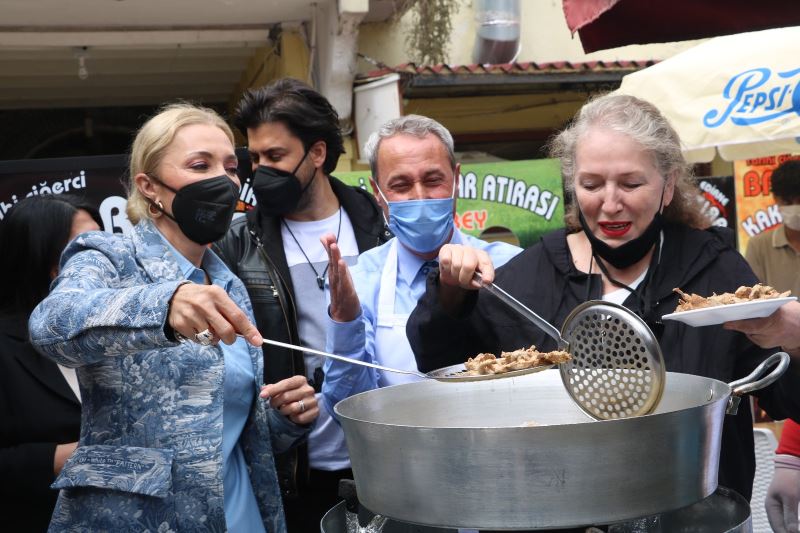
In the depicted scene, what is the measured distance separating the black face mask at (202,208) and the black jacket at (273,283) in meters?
0.48

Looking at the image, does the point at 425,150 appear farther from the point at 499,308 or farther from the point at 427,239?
the point at 499,308

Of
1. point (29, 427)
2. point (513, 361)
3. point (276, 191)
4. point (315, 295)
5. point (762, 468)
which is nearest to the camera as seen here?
point (513, 361)

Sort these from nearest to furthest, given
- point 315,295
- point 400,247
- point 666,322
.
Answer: point 666,322 < point 400,247 < point 315,295

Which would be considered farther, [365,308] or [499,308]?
[365,308]

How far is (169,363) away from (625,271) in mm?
1192

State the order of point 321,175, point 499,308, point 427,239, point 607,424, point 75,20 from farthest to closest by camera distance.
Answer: point 75,20 < point 321,175 < point 427,239 < point 499,308 < point 607,424

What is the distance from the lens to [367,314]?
301 centimetres

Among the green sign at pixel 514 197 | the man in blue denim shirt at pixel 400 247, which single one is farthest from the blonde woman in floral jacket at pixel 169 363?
the green sign at pixel 514 197

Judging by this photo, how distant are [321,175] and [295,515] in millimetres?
1329

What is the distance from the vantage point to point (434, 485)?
66.1 inches

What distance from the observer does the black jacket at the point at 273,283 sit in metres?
3.20

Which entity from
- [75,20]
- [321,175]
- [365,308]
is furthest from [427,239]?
[75,20]

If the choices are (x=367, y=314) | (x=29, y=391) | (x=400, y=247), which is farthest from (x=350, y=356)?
(x=29, y=391)

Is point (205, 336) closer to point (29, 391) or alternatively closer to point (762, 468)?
point (29, 391)
